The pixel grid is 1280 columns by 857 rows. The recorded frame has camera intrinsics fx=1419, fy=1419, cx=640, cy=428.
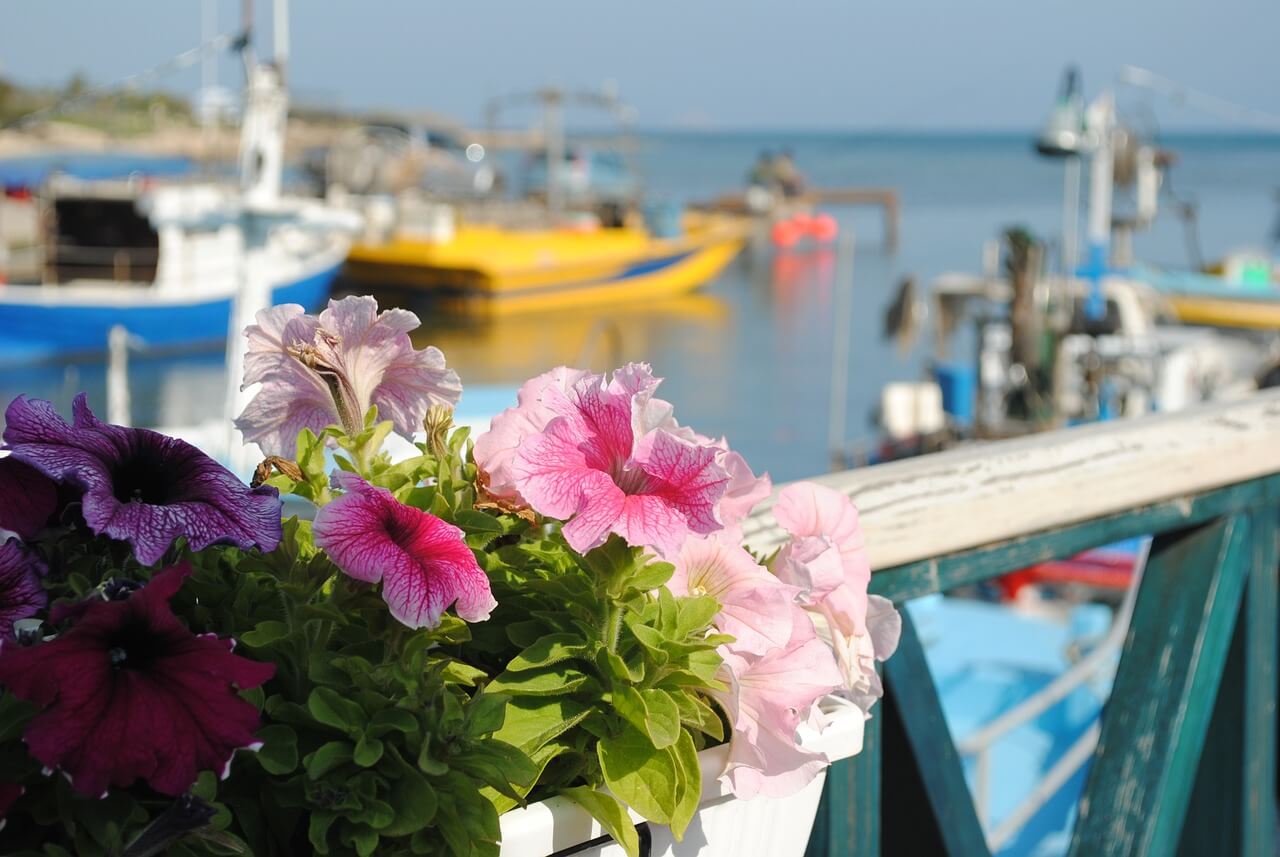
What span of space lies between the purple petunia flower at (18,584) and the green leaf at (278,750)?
120 millimetres

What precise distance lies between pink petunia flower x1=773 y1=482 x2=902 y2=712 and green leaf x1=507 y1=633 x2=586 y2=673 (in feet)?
0.50

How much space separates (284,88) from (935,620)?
4661 millimetres

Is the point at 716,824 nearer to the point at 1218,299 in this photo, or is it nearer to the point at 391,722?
the point at 391,722

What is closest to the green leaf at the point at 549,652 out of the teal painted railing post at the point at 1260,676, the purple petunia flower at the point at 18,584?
the purple petunia flower at the point at 18,584

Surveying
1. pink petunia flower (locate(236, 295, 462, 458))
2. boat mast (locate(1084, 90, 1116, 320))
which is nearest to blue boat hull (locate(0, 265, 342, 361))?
boat mast (locate(1084, 90, 1116, 320))

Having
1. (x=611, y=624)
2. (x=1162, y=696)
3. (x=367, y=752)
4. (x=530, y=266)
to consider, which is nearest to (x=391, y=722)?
(x=367, y=752)

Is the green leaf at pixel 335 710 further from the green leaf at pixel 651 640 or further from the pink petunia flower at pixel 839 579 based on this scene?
the pink petunia flower at pixel 839 579

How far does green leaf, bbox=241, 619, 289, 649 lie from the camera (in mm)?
647

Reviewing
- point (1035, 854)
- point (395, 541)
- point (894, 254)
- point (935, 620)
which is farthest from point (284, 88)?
point (894, 254)

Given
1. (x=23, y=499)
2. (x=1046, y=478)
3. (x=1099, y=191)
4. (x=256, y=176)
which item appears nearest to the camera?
(x=23, y=499)

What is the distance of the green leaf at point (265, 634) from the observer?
647mm

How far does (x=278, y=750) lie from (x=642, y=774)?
18cm

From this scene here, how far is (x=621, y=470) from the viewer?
0.69 m

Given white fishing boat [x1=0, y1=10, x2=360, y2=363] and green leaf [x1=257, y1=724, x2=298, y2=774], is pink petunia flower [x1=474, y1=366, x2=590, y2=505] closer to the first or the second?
green leaf [x1=257, y1=724, x2=298, y2=774]
